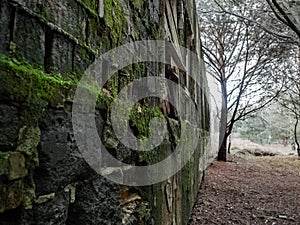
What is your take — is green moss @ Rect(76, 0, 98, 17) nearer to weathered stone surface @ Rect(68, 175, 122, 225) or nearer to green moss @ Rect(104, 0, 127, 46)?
green moss @ Rect(104, 0, 127, 46)

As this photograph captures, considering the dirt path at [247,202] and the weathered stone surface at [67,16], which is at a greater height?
the weathered stone surface at [67,16]

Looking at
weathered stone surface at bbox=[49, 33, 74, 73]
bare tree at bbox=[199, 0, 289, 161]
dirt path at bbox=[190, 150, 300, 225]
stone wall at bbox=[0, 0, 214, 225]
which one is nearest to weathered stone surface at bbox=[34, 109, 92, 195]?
stone wall at bbox=[0, 0, 214, 225]

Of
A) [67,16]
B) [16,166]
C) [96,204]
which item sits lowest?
[96,204]

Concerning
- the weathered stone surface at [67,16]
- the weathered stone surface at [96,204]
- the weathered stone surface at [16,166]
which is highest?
the weathered stone surface at [67,16]

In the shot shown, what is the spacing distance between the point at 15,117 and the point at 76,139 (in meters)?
0.24

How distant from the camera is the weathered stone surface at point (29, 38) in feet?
2.20

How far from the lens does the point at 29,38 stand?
2.33 feet

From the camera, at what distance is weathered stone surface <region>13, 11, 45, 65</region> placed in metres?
0.67

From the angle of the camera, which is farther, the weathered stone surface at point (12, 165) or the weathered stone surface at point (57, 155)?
the weathered stone surface at point (57, 155)

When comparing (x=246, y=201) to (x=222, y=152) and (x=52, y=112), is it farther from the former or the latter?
(x=222, y=152)

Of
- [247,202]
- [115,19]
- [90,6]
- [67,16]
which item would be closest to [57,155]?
[67,16]

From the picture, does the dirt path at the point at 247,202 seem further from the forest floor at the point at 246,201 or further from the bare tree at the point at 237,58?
the bare tree at the point at 237,58

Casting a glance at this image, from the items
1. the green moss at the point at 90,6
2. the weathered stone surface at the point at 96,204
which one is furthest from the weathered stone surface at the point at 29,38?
the weathered stone surface at the point at 96,204

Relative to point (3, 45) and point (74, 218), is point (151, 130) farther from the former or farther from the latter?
point (3, 45)
